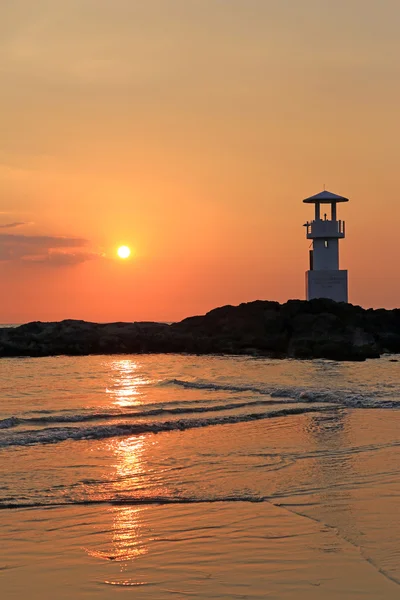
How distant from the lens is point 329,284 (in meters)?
42.0

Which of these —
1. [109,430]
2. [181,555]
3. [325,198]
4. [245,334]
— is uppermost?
[325,198]

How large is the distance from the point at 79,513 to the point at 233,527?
1.71 metres

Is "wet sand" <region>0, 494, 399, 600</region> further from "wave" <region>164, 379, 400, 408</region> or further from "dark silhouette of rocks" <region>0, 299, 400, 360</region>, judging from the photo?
"dark silhouette of rocks" <region>0, 299, 400, 360</region>

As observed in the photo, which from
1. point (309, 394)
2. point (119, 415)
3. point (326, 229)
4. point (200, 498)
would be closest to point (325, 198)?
point (326, 229)

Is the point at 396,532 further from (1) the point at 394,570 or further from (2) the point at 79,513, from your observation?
(2) the point at 79,513

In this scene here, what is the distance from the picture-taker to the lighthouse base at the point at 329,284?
41.9m

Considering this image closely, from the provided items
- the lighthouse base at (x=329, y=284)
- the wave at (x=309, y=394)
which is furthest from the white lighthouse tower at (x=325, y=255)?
the wave at (x=309, y=394)

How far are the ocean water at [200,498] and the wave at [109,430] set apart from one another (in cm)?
5

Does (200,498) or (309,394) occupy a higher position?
(309,394)

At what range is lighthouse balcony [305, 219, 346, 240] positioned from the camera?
40.7 meters

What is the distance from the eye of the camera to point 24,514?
7.63m

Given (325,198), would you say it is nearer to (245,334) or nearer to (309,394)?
(245,334)

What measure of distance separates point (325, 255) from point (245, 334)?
21.7ft

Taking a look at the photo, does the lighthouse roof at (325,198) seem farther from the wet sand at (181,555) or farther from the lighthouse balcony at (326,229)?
the wet sand at (181,555)
